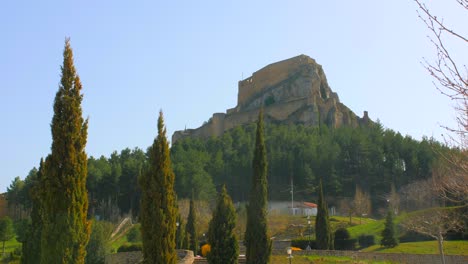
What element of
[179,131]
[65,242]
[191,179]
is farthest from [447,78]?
[179,131]

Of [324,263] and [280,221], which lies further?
[280,221]

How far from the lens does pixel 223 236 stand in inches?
886

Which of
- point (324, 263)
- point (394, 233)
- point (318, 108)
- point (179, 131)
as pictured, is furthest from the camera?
point (179, 131)

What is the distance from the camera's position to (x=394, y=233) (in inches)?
1544

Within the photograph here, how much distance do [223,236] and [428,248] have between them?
19.7 meters

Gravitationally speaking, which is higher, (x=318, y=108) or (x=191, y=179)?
(x=318, y=108)

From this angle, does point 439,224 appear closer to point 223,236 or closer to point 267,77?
point 223,236

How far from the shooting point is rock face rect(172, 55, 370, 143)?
93.4m

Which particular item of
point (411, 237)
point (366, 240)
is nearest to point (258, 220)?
point (366, 240)

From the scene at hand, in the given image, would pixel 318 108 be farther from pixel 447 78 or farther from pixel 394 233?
pixel 447 78

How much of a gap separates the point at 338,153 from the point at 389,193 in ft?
26.9

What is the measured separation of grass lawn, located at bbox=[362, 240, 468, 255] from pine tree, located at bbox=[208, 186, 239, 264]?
59.1 ft

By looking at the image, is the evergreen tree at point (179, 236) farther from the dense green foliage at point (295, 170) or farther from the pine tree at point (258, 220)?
the dense green foliage at point (295, 170)

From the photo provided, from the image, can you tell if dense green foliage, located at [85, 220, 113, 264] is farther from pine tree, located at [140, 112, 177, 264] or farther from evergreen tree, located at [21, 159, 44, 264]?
pine tree, located at [140, 112, 177, 264]
